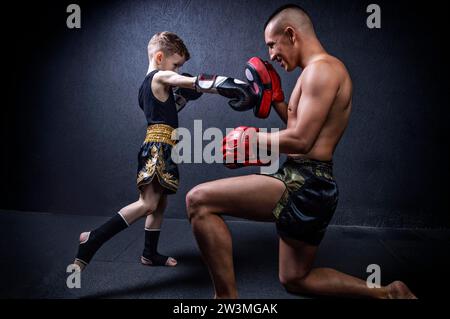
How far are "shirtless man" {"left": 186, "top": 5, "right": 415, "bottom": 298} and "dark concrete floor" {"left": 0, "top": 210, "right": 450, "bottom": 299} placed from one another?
0.93ft

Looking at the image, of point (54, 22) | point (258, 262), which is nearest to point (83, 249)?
point (258, 262)

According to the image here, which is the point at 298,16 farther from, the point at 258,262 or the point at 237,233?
the point at 237,233

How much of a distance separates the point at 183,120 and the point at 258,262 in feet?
4.94

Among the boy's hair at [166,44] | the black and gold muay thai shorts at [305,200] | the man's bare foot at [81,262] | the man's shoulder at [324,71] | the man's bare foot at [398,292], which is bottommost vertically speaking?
the man's bare foot at [398,292]

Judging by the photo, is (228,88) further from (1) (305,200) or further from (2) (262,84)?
(1) (305,200)

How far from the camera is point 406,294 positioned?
4.91 ft

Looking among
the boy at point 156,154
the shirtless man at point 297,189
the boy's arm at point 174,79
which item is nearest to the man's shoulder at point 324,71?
the shirtless man at point 297,189

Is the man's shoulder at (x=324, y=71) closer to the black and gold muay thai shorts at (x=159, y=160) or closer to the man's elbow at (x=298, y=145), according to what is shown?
the man's elbow at (x=298, y=145)

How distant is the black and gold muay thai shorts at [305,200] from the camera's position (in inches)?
55.8

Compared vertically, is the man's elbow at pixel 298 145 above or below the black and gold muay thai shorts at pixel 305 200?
above

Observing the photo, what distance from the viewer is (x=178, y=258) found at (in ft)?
7.06

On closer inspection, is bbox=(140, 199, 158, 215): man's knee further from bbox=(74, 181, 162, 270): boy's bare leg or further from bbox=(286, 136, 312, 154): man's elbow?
bbox=(286, 136, 312, 154): man's elbow

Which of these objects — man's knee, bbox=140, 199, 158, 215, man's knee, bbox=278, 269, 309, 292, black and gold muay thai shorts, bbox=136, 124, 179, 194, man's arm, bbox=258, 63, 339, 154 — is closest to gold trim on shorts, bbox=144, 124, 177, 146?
black and gold muay thai shorts, bbox=136, 124, 179, 194

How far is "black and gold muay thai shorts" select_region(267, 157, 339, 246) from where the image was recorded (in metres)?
1.42
